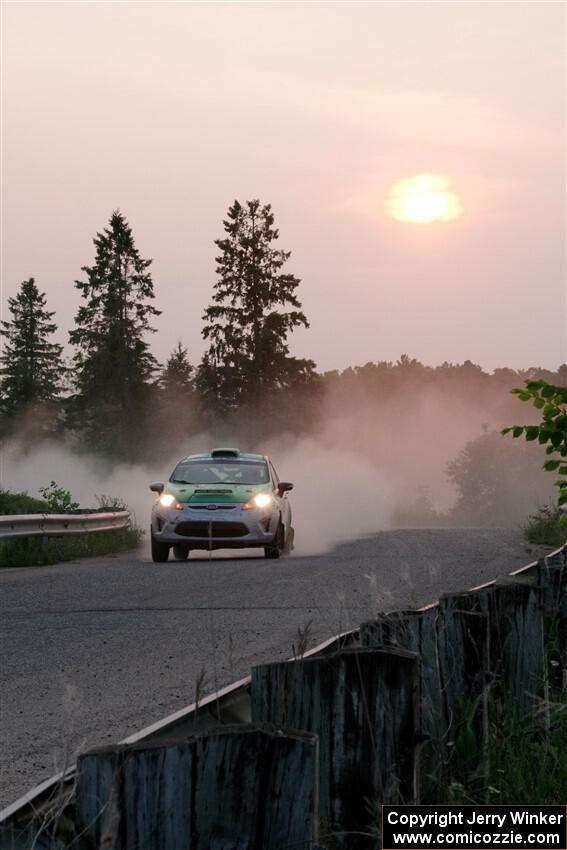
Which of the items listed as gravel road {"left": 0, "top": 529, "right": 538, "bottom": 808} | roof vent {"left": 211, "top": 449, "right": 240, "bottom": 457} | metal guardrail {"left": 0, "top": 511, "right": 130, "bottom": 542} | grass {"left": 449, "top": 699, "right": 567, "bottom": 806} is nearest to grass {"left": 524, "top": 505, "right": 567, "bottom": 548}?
gravel road {"left": 0, "top": 529, "right": 538, "bottom": 808}

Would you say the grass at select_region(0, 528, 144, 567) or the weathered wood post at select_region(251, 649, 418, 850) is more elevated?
the weathered wood post at select_region(251, 649, 418, 850)

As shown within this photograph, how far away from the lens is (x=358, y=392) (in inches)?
7283

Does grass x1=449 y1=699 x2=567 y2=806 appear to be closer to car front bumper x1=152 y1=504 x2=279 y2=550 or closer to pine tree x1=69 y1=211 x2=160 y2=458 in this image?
car front bumper x1=152 y1=504 x2=279 y2=550

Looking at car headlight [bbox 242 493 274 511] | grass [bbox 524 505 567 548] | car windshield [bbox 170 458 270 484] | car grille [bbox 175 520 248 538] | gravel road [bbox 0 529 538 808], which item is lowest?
gravel road [bbox 0 529 538 808]

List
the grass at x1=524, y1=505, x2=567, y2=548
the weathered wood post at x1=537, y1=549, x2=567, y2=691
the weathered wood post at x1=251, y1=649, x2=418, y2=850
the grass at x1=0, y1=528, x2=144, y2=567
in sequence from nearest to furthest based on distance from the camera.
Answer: the weathered wood post at x1=251, y1=649, x2=418, y2=850 → the weathered wood post at x1=537, y1=549, x2=567, y2=691 → the grass at x1=0, y1=528, x2=144, y2=567 → the grass at x1=524, y1=505, x2=567, y2=548

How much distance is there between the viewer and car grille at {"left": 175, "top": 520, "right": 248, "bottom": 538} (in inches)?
790

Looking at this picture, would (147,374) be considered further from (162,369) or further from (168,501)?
(168,501)

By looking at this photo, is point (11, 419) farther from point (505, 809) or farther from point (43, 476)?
point (505, 809)

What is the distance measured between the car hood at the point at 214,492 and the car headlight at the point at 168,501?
7 centimetres

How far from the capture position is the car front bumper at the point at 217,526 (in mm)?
20078

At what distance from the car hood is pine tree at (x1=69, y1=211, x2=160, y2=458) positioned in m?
55.6

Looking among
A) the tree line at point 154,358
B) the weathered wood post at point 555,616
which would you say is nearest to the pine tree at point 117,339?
the tree line at point 154,358

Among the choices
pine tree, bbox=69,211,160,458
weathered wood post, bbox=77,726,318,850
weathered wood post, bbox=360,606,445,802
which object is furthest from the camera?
pine tree, bbox=69,211,160,458

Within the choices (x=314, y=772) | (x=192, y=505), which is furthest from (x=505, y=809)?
(x=192, y=505)
